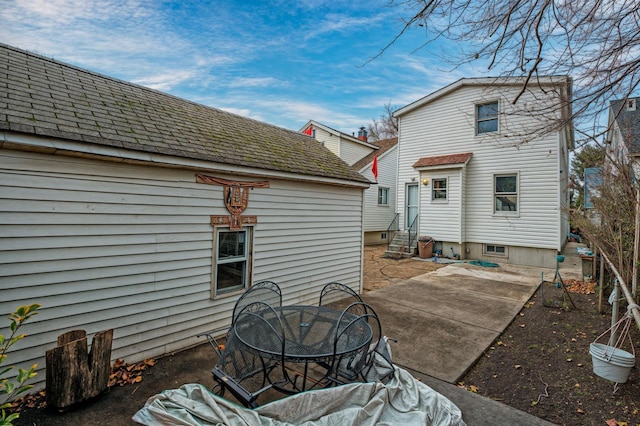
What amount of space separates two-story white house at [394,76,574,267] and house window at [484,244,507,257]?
0.03 meters

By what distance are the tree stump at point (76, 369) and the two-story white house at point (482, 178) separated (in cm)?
1135

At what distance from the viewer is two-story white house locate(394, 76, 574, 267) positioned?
1069 centimetres

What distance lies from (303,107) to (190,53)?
39.8 feet

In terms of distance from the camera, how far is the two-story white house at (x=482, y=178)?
10688 mm

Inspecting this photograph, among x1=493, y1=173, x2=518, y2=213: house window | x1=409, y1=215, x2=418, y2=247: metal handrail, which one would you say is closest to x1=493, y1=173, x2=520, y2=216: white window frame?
x1=493, y1=173, x2=518, y2=213: house window

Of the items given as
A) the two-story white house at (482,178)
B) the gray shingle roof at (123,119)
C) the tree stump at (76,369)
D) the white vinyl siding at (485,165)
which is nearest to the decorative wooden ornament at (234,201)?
the gray shingle roof at (123,119)

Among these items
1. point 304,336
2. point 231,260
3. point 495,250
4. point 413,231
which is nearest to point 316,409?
point 304,336

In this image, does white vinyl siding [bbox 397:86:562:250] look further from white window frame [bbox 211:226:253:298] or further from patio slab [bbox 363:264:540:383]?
white window frame [bbox 211:226:253:298]

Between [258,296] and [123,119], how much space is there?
3.23 metres

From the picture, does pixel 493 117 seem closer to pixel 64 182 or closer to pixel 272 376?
pixel 272 376

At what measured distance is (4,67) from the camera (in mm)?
4094

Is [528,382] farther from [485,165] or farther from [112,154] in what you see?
[485,165]

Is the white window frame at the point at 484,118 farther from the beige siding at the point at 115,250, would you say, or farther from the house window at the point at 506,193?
the beige siding at the point at 115,250

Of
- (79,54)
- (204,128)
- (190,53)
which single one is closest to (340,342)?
(204,128)
